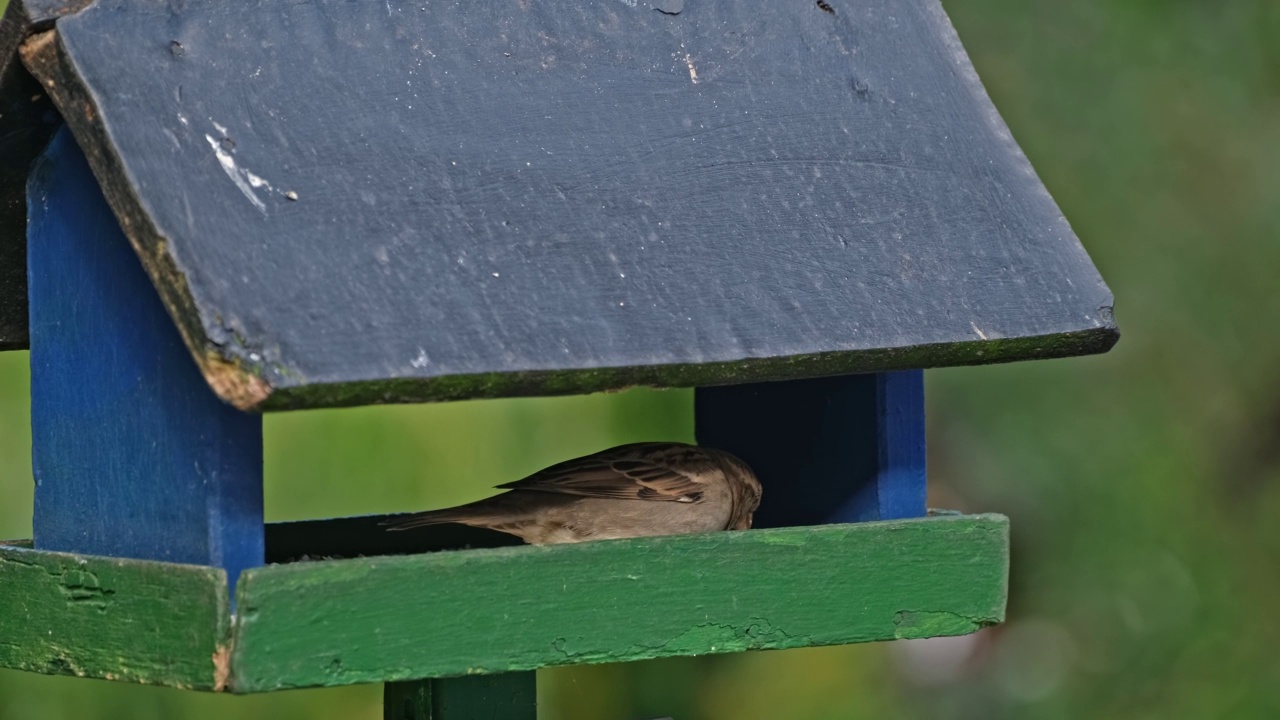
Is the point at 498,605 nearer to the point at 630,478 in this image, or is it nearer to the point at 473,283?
the point at 473,283

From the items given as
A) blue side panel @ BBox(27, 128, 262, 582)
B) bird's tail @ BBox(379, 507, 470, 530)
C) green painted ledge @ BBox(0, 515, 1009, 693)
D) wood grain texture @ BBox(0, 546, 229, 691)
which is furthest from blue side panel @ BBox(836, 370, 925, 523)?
wood grain texture @ BBox(0, 546, 229, 691)

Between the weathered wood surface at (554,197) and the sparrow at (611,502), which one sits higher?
the weathered wood surface at (554,197)

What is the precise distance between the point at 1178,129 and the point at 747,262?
448cm

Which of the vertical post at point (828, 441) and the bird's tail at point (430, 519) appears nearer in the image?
the bird's tail at point (430, 519)

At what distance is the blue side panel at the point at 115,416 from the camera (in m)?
2.86

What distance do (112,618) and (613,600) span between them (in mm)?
800

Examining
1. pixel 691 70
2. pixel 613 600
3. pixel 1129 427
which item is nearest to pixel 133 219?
pixel 613 600

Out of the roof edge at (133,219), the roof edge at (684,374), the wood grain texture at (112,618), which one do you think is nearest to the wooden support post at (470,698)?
the wood grain texture at (112,618)

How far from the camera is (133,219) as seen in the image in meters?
2.72

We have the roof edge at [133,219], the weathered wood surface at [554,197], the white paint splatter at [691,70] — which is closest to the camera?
the roof edge at [133,219]

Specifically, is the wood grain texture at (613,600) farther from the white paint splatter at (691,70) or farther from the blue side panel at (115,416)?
the white paint splatter at (691,70)

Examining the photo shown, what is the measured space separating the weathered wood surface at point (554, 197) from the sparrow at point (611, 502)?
595mm

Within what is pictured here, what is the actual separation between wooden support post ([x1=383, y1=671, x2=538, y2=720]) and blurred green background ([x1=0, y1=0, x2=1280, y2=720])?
2.57 metres

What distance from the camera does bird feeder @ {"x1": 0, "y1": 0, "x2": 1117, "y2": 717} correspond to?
273cm
